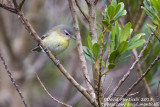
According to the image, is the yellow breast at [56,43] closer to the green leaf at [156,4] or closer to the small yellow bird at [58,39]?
the small yellow bird at [58,39]

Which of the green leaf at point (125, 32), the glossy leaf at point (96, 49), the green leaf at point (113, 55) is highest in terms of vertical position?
the glossy leaf at point (96, 49)

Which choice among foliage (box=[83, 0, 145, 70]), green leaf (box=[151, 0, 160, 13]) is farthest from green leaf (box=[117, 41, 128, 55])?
green leaf (box=[151, 0, 160, 13])

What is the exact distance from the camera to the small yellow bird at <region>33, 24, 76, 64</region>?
3.09 meters

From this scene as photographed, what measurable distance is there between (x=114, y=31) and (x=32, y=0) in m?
2.92

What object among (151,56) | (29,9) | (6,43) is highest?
(29,9)

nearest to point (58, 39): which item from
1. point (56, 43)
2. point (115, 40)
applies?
point (56, 43)

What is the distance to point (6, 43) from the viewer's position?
11.7ft

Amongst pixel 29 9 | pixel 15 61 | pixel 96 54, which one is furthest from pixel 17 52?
pixel 96 54

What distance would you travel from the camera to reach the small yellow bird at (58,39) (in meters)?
3.09

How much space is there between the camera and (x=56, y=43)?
10.2ft

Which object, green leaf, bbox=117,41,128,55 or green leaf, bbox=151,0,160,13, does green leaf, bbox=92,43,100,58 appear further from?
green leaf, bbox=151,0,160,13

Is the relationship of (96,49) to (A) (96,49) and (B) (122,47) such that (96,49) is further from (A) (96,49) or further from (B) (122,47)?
(B) (122,47)

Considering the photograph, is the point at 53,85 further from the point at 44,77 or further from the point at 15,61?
the point at 15,61

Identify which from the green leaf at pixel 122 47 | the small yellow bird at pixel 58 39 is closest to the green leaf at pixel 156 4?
the green leaf at pixel 122 47
